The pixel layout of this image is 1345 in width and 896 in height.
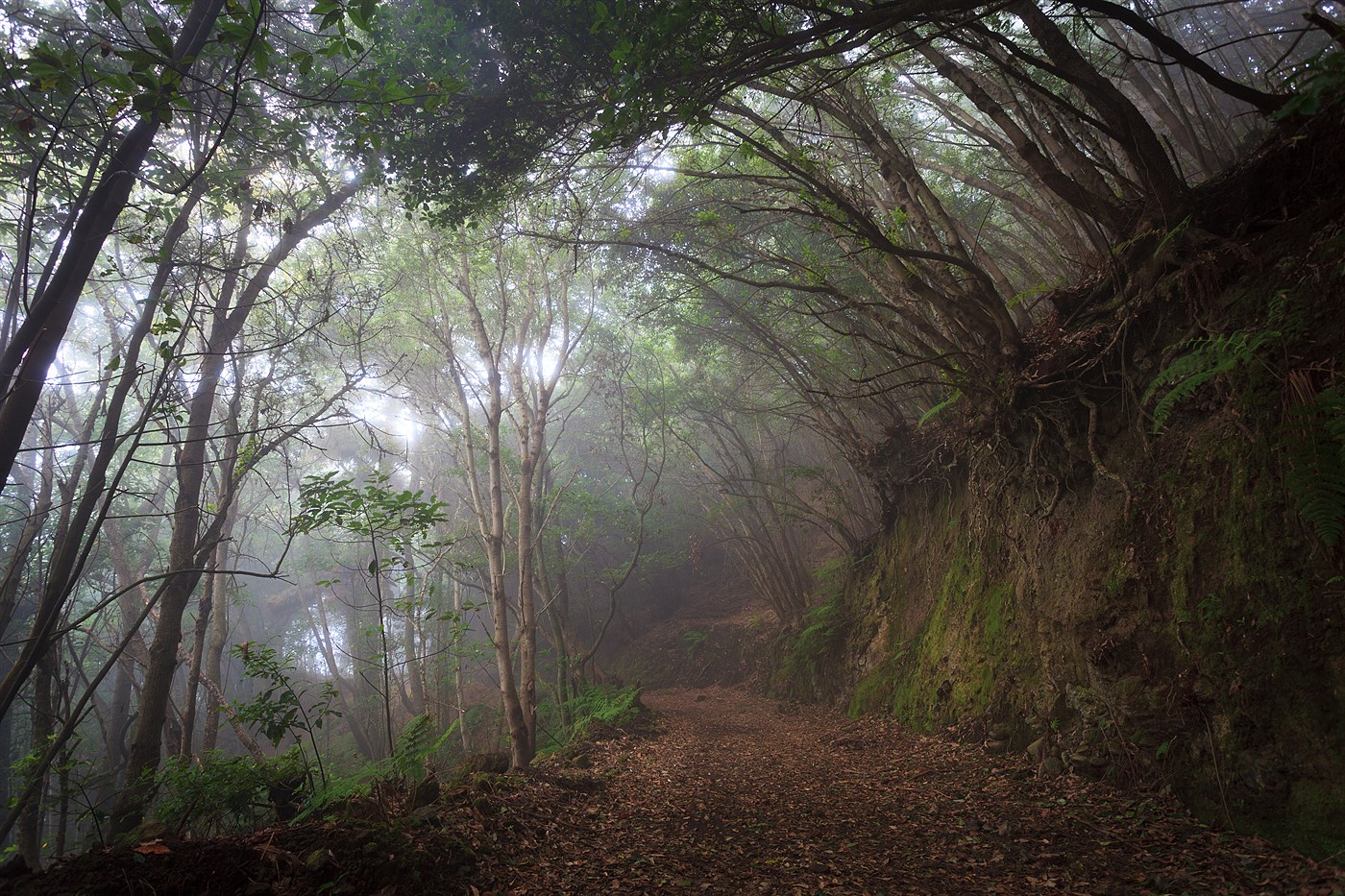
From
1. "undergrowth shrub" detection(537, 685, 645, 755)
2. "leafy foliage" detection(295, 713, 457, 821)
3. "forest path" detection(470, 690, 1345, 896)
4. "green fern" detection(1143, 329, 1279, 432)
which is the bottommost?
"forest path" detection(470, 690, 1345, 896)

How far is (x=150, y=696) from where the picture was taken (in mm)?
5832

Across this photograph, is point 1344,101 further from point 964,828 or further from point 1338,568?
point 964,828

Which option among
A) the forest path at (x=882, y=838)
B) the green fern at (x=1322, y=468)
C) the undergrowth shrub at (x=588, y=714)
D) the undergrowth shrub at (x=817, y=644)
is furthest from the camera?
the undergrowth shrub at (x=817, y=644)

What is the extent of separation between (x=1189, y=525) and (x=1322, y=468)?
3.33 feet

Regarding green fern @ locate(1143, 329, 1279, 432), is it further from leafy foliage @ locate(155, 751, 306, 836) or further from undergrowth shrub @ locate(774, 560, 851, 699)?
undergrowth shrub @ locate(774, 560, 851, 699)

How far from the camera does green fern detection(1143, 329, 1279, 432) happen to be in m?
3.26

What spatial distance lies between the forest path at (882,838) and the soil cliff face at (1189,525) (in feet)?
0.97

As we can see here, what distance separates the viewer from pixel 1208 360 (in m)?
3.47

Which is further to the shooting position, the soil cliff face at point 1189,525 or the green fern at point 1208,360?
the green fern at point 1208,360

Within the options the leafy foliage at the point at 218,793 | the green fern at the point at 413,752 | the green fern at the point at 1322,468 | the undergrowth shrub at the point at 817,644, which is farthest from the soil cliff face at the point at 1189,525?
the leafy foliage at the point at 218,793

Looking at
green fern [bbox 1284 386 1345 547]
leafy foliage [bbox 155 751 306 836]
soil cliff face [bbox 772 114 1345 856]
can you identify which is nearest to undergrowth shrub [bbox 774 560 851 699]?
soil cliff face [bbox 772 114 1345 856]

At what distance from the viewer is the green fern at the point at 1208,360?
3262mm

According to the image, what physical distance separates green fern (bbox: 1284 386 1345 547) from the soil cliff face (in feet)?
0.03

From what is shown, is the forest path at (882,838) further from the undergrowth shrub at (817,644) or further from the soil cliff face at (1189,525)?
the undergrowth shrub at (817,644)
